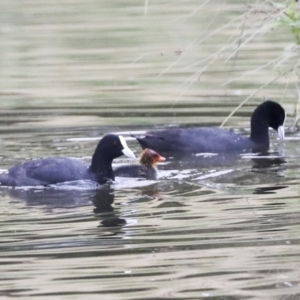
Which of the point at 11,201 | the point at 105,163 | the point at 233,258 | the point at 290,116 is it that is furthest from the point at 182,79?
the point at 233,258

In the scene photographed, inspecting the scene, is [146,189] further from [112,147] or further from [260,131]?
[260,131]

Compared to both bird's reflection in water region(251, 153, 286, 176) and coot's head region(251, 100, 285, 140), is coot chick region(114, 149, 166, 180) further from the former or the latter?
coot's head region(251, 100, 285, 140)

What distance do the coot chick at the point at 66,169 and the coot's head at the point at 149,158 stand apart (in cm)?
28

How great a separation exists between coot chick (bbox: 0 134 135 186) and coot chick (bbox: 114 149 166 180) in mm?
190

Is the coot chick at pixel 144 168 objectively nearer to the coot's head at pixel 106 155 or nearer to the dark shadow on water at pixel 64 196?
the coot's head at pixel 106 155

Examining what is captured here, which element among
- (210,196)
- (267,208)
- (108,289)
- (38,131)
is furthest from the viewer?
(38,131)

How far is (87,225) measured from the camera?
282 inches

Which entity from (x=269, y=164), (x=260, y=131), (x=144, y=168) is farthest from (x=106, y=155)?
(x=260, y=131)

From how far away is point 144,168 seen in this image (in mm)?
9336

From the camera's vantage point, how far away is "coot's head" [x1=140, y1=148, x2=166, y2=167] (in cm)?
951

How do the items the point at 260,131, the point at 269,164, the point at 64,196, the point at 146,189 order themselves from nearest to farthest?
1. the point at 64,196
2. the point at 146,189
3. the point at 269,164
4. the point at 260,131

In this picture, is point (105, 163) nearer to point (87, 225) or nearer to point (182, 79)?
point (87, 225)

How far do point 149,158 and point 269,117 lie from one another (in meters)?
2.04

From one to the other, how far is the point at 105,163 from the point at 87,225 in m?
2.04
